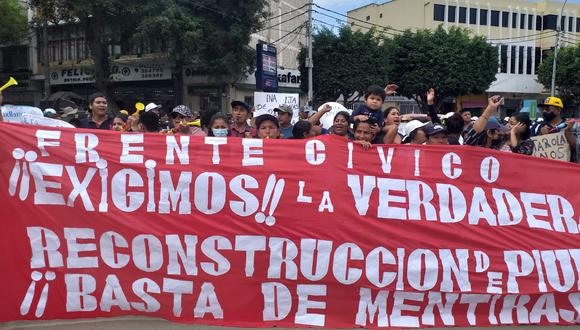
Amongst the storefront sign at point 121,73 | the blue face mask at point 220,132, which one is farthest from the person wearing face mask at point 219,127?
the storefront sign at point 121,73

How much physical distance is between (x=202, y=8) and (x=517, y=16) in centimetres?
3089

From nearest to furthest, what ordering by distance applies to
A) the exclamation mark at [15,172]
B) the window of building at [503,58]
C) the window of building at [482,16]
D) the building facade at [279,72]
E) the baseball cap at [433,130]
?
1. the exclamation mark at [15,172]
2. the baseball cap at [433,130]
3. the building facade at [279,72]
4. the window of building at [482,16]
5. the window of building at [503,58]

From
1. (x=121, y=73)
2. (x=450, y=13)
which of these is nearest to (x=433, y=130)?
(x=121, y=73)

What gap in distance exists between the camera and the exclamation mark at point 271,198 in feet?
11.6

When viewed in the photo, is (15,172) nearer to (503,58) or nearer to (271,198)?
(271,198)

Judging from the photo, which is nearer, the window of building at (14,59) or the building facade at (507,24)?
the window of building at (14,59)

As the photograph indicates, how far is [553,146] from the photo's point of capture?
4.75 meters

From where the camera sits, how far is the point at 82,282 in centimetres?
345

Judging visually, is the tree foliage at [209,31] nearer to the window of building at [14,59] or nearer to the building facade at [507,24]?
the window of building at [14,59]

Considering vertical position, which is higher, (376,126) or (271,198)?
(376,126)

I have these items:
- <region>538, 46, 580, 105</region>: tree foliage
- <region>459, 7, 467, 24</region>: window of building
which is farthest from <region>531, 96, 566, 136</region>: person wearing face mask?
<region>459, 7, 467, 24</region>: window of building

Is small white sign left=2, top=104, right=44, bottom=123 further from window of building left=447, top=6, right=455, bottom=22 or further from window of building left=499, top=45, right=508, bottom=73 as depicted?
window of building left=499, top=45, right=508, bottom=73

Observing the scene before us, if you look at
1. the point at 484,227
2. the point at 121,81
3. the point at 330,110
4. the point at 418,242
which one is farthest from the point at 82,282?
the point at 121,81

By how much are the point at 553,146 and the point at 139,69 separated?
26.4 meters
